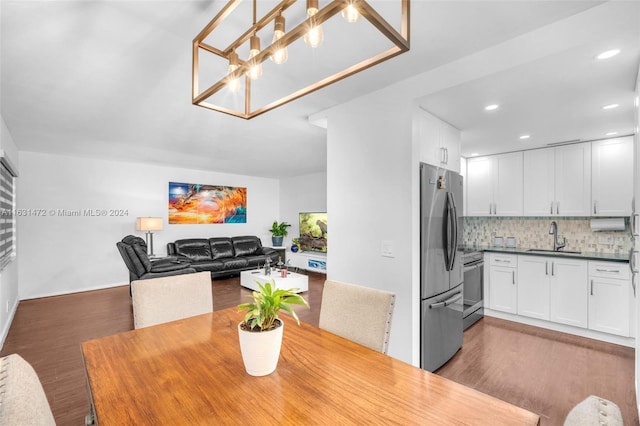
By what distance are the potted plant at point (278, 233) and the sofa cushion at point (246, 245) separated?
0.62m

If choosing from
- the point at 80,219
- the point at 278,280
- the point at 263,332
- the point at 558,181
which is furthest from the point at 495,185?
the point at 80,219

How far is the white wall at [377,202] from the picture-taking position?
2.46 metres

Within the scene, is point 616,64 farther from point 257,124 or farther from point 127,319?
point 127,319

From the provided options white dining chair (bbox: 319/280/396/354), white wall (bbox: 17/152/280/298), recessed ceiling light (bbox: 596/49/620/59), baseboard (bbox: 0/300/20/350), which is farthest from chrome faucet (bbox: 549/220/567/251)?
white wall (bbox: 17/152/280/298)

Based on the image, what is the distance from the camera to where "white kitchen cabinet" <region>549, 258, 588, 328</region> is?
338 centimetres

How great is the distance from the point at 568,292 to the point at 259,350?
3943 millimetres

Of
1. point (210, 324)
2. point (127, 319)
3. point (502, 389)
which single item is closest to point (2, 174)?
point (127, 319)

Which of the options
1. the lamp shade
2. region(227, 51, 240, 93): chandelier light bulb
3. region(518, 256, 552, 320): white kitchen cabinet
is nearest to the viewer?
region(227, 51, 240, 93): chandelier light bulb

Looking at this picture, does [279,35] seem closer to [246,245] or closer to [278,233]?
[246,245]

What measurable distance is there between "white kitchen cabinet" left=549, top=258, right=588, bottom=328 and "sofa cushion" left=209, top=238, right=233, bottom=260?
6.01 meters

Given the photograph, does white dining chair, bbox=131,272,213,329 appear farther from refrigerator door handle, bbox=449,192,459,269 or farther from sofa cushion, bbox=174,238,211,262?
sofa cushion, bbox=174,238,211,262

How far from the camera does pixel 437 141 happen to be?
2.87 m

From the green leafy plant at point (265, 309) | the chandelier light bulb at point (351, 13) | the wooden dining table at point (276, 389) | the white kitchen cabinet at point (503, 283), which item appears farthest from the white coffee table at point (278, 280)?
the chandelier light bulb at point (351, 13)

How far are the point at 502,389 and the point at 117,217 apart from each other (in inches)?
260
